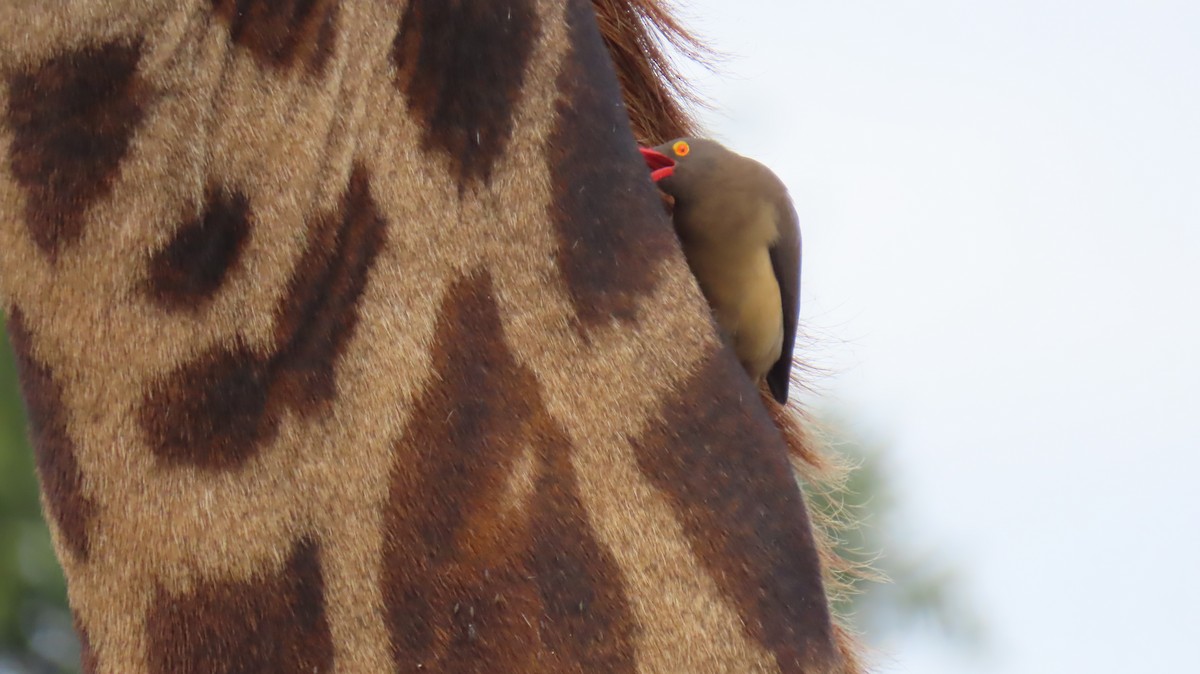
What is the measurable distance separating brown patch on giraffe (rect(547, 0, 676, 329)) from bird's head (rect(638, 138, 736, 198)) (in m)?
0.10

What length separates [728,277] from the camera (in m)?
1.00

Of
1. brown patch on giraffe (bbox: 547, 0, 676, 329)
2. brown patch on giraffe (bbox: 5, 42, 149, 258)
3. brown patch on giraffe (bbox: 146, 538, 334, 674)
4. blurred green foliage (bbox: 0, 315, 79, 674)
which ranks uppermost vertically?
brown patch on giraffe (bbox: 547, 0, 676, 329)

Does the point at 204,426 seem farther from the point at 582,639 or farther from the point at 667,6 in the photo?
the point at 667,6

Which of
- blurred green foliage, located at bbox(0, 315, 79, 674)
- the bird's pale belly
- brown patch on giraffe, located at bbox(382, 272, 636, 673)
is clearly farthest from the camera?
blurred green foliage, located at bbox(0, 315, 79, 674)

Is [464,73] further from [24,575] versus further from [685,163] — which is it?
[24,575]

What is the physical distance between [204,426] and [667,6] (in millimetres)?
536

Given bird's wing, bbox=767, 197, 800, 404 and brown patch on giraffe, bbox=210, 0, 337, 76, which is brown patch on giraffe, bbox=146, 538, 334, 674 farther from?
bird's wing, bbox=767, 197, 800, 404

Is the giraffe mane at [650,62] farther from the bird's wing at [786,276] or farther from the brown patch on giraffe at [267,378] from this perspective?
the brown patch on giraffe at [267,378]

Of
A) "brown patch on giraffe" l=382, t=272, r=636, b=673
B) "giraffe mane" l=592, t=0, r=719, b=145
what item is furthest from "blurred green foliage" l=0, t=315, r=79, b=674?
"brown patch on giraffe" l=382, t=272, r=636, b=673

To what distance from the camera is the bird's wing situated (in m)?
1.05

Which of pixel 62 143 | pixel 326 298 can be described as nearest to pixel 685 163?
pixel 326 298

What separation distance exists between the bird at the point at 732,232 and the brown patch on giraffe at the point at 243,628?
0.36 meters

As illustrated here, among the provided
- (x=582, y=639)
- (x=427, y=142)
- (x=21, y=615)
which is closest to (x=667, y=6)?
(x=427, y=142)

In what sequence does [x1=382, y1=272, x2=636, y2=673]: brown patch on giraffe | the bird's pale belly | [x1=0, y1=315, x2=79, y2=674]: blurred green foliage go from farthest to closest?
[x1=0, y1=315, x2=79, y2=674]: blurred green foliage < the bird's pale belly < [x1=382, y1=272, x2=636, y2=673]: brown patch on giraffe
